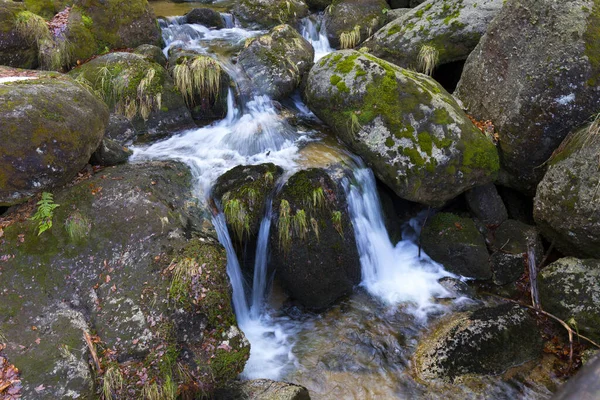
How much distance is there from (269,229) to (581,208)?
4.65 metres

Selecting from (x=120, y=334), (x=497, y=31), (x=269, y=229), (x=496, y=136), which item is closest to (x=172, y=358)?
(x=120, y=334)

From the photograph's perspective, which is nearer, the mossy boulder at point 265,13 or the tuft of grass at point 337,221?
the tuft of grass at point 337,221

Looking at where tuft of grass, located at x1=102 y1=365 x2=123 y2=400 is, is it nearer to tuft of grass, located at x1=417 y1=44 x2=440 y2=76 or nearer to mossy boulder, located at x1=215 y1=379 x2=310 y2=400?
mossy boulder, located at x1=215 y1=379 x2=310 y2=400

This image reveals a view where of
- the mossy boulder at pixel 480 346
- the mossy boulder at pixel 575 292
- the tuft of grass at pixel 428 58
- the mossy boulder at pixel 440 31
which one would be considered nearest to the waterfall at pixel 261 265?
the mossy boulder at pixel 480 346

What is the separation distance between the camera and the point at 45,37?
797 cm

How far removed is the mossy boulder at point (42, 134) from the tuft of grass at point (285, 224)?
280cm

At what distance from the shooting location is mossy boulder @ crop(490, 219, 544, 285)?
263 inches

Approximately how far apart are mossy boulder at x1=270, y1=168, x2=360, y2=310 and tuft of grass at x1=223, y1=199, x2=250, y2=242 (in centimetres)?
44

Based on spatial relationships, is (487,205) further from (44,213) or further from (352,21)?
(352,21)

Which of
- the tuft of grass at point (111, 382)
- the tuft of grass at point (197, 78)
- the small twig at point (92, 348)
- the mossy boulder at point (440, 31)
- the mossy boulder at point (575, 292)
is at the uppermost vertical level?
the mossy boulder at point (440, 31)

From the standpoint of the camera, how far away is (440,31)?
9.15 meters

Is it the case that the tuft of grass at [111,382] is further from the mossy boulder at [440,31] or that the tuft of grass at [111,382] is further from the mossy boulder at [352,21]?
the mossy boulder at [352,21]

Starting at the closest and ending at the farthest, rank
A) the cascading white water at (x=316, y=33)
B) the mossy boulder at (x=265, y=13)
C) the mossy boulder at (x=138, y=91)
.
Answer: the mossy boulder at (x=138, y=91)
the cascading white water at (x=316, y=33)
the mossy boulder at (x=265, y=13)

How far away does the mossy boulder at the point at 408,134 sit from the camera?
22.1 feet
